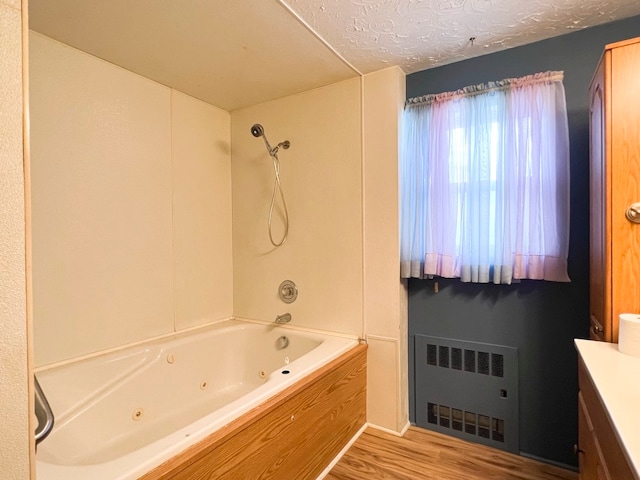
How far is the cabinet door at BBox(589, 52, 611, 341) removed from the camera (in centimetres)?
125

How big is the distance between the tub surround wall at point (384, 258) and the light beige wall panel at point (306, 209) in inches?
2.8

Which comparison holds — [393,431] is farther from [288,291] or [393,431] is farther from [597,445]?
[597,445]

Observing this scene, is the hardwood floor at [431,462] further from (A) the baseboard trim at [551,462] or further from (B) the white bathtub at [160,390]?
(B) the white bathtub at [160,390]

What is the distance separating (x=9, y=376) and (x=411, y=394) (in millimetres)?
2035

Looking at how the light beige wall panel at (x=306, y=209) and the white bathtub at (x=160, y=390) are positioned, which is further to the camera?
the light beige wall panel at (x=306, y=209)

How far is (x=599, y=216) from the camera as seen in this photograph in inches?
52.9

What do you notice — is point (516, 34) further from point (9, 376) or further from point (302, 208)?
point (9, 376)

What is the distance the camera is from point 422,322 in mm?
2111

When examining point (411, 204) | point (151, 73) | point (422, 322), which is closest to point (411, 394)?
point (422, 322)

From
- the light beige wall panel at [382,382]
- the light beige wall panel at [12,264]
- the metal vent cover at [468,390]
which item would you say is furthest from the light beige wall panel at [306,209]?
the light beige wall panel at [12,264]

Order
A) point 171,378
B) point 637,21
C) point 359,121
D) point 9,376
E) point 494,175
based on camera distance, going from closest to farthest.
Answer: point 9,376
point 637,21
point 494,175
point 171,378
point 359,121

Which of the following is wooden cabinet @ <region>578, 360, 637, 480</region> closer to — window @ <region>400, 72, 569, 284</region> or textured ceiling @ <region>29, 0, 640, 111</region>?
window @ <region>400, 72, 569, 284</region>

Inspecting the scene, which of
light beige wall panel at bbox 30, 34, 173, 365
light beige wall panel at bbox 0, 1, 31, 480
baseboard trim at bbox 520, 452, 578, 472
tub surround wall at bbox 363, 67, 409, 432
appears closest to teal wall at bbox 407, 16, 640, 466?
baseboard trim at bbox 520, 452, 578, 472

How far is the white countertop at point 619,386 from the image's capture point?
71cm
